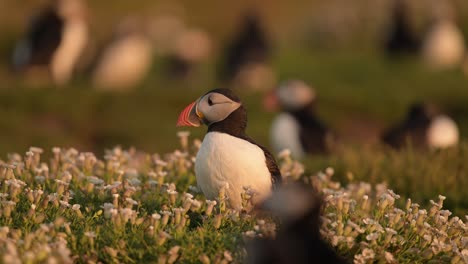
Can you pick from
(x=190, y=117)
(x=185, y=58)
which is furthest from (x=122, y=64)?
(x=190, y=117)

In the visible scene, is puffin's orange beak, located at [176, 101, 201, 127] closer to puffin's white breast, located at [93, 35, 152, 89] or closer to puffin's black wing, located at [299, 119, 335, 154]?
puffin's black wing, located at [299, 119, 335, 154]

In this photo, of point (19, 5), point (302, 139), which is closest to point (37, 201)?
point (302, 139)

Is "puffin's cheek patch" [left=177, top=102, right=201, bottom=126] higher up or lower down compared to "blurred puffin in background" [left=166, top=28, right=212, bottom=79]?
higher up

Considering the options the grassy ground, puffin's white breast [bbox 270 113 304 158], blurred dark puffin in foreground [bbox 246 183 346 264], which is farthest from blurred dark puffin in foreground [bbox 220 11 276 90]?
blurred dark puffin in foreground [bbox 246 183 346 264]

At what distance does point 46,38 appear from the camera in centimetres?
1800

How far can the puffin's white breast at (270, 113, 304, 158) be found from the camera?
1229 centimetres

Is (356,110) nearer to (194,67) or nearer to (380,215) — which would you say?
(194,67)

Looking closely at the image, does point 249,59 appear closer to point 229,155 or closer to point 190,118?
point 190,118

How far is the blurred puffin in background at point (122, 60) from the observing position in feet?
68.3

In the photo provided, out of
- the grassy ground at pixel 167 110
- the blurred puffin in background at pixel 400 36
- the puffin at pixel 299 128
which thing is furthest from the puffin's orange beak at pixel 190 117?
the blurred puffin in background at pixel 400 36

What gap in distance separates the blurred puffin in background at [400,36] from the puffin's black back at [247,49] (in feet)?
10.3

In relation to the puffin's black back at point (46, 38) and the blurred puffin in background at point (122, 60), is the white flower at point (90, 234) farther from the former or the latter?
the blurred puffin in background at point (122, 60)

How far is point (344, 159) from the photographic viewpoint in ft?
31.1

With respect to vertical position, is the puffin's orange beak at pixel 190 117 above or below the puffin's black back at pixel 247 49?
Answer: above
